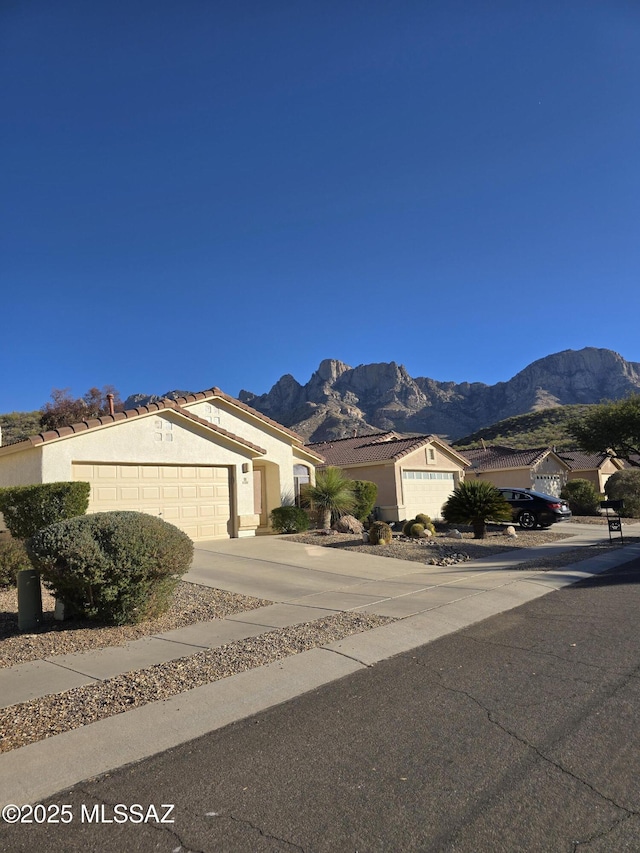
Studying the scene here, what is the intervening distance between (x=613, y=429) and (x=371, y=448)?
835 inches

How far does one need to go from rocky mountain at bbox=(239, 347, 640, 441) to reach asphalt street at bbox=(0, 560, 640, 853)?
84870 mm

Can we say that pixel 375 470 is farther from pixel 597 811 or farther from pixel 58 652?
Result: pixel 597 811

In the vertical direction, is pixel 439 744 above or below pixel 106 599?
below

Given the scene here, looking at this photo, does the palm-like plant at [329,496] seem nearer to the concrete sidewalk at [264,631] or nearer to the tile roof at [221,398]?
the tile roof at [221,398]

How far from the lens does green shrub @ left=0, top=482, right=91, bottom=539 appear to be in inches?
519

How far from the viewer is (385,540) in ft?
56.8

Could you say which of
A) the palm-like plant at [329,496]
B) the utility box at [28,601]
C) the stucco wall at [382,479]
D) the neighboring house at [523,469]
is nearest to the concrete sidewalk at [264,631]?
the utility box at [28,601]

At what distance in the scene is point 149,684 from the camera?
235 inches

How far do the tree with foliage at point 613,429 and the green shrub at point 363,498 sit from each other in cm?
2432

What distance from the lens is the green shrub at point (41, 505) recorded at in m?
13.2

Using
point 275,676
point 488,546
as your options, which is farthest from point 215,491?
point 275,676

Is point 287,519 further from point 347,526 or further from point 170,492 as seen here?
point 170,492

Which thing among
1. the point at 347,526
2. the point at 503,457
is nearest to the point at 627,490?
the point at 503,457

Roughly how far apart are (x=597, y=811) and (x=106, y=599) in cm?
619
